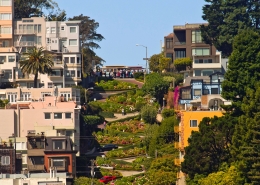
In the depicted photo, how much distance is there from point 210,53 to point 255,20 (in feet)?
24.0

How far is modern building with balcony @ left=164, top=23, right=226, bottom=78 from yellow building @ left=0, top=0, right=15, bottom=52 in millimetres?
21948

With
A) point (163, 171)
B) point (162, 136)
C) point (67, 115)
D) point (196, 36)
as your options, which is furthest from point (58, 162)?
point (196, 36)

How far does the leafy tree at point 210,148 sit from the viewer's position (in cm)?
13275

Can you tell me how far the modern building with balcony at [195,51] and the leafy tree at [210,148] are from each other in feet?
162

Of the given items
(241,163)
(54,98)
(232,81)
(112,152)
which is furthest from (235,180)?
(54,98)

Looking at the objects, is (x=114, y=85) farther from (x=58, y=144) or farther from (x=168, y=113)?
(x=58, y=144)

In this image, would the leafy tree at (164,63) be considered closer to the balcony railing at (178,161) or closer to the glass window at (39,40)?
the glass window at (39,40)

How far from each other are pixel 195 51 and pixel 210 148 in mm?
62337

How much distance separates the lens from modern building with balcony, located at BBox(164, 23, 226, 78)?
18412 cm

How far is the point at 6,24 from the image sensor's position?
18825cm

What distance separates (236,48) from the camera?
148 meters

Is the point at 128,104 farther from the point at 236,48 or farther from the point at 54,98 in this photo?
the point at 236,48

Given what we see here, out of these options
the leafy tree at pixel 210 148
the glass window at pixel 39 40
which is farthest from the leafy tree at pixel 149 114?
the leafy tree at pixel 210 148

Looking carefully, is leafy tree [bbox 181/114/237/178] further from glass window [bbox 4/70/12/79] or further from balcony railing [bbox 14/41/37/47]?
balcony railing [bbox 14/41/37/47]
